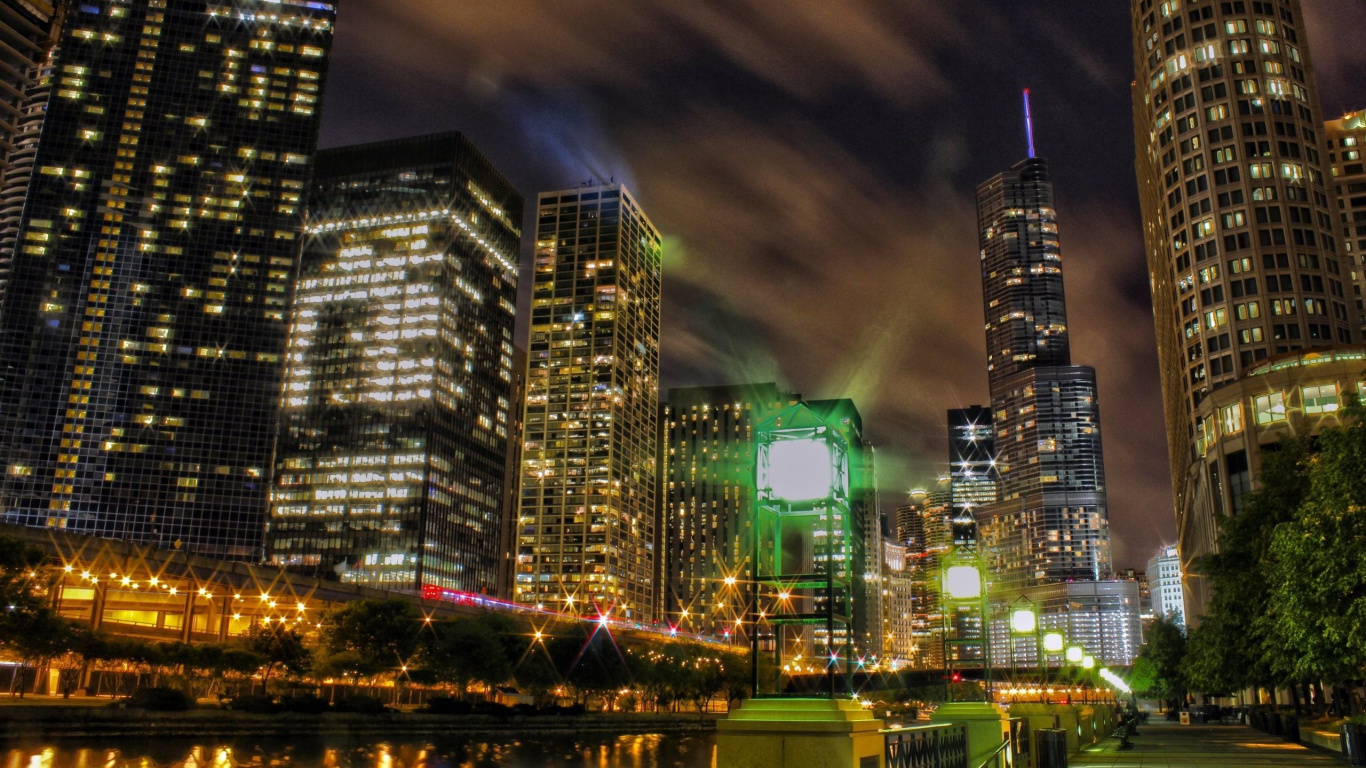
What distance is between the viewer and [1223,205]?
114 meters

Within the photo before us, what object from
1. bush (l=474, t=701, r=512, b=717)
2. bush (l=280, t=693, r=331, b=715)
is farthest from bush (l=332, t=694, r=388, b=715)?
bush (l=474, t=701, r=512, b=717)

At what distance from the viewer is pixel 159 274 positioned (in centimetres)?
17225

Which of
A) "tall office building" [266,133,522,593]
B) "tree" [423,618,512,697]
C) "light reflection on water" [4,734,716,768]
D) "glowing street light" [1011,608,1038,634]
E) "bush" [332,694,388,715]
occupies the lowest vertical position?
"light reflection on water" [4,734,716,768]

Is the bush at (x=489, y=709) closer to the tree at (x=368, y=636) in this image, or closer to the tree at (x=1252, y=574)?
the tree at (x=368, y=636)

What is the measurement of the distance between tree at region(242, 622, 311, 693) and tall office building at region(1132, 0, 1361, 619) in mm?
87949

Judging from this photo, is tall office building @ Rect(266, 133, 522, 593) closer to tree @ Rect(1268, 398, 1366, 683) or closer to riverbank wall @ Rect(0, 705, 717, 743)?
riverbank wall @ Rect(0, 705, 717, 743)

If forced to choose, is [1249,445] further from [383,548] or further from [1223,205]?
[383,548]

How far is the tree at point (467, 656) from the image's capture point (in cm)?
7725

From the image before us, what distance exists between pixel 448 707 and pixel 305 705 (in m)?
14.1

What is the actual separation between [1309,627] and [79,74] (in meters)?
210

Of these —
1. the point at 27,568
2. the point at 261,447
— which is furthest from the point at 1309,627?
the point at 261,447

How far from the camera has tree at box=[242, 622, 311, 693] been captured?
68.0 m

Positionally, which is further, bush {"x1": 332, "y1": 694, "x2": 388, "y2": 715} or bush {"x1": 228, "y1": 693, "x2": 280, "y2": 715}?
bush {"x1": 332, "y1": 694, "x2": 388, "y2": 715}

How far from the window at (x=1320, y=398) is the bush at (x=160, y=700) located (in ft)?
283
